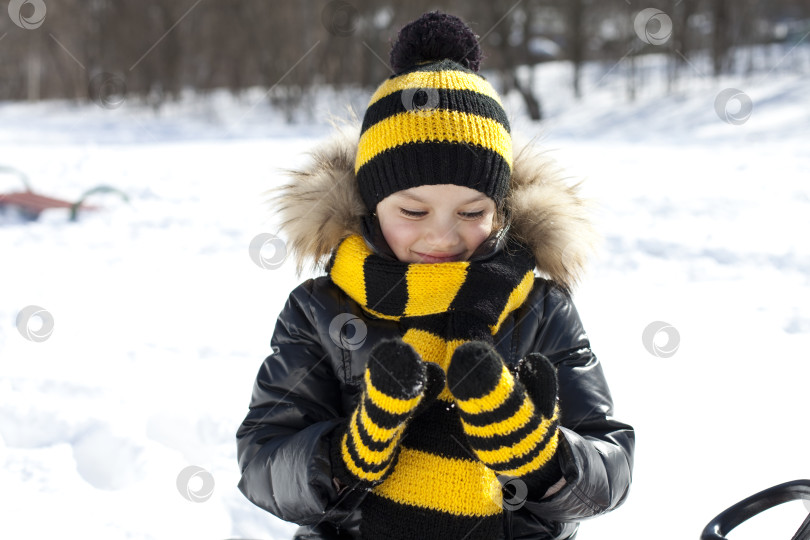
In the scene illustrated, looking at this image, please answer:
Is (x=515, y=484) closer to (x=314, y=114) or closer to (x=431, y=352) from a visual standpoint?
(x=431, y=352)

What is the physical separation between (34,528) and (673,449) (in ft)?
5.99

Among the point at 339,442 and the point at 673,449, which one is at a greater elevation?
the point at 339,442

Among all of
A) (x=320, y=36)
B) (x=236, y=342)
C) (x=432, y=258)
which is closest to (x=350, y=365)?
(x=432, y=258)

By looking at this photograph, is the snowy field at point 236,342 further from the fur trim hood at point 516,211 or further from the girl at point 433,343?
the girl at point 433,343

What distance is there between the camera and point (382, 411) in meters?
1.30

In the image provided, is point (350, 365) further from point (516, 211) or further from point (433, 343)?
point (516, 211)

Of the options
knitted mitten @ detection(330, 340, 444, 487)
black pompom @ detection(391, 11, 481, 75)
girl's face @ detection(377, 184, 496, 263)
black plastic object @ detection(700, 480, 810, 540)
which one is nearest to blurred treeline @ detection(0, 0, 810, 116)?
black pompom @ detection(391, 11, 481, 75)

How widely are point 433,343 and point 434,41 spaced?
732 millimetres

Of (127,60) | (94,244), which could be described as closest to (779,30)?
(127,60)

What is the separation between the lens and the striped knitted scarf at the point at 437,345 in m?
1.46

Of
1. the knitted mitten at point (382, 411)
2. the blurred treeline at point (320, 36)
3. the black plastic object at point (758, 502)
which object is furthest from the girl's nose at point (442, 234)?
the blurred treeline at point (320, 36)

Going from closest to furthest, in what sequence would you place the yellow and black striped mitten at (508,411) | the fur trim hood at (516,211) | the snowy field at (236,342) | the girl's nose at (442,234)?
the yellow and black striped mitten at (508,411) < the girl's nose at (442,234) < the fur trim hood at (516,211) < the snowy field at (236,342)

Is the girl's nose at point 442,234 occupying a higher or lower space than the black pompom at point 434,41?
lower

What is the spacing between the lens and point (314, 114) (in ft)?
48.6
